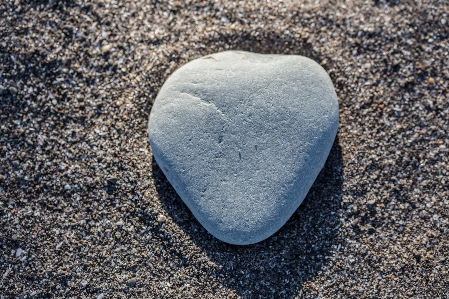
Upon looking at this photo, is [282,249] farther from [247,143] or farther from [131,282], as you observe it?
[131,282]

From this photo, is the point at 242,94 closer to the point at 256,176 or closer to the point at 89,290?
the point at 256,176

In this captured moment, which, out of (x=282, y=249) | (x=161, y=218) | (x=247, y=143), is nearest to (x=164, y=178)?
(x=161, y=218)

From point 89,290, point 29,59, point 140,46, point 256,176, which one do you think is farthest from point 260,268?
point 29,59

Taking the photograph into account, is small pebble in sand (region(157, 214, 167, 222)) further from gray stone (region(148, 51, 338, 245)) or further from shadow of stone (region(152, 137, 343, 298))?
gray stone (region(148, 51, 338, 245))

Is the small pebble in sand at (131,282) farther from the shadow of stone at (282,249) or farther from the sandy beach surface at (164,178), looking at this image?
the shadow of stone at (282,249)

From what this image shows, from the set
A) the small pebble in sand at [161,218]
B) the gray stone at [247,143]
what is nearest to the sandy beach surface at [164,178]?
the small pebble in sand at [161,218]

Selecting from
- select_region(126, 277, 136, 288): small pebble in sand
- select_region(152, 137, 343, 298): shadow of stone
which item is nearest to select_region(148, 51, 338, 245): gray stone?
select_region(152, 137, 343, 298): shadow of stone

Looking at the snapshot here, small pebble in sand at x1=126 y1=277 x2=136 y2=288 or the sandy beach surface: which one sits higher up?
the sandy beach surface

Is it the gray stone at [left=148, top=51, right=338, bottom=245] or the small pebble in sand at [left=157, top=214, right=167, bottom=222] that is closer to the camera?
the gray stone at [left=148, top=51, right=338, bottom=245]
